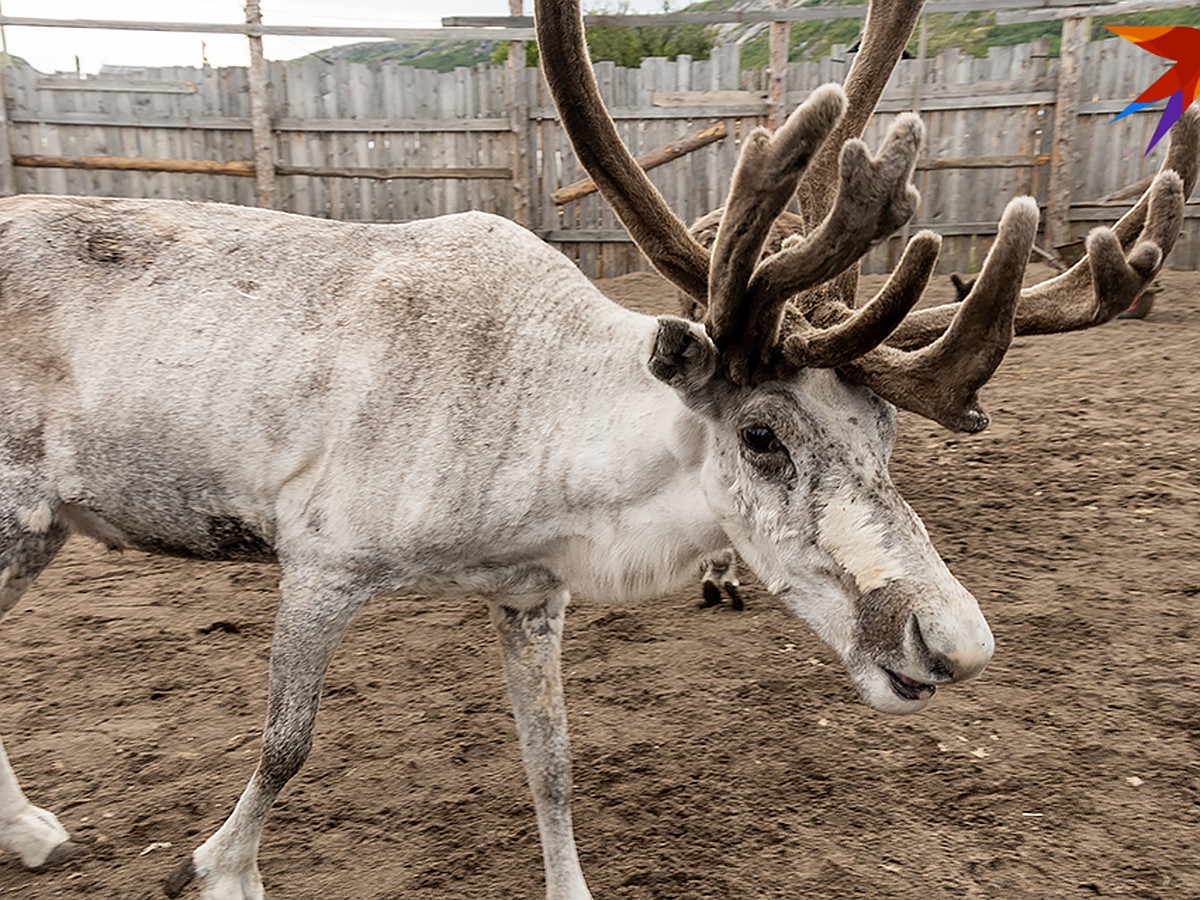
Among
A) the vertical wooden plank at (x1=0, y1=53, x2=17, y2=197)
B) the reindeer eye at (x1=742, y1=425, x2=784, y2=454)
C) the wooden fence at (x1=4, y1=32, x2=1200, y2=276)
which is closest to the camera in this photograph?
the reindeer eye at (x1=742, y1=425, x2=784, y2=454)

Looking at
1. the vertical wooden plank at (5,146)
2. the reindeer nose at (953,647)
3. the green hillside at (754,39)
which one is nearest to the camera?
the reindeer nose at (953,647)

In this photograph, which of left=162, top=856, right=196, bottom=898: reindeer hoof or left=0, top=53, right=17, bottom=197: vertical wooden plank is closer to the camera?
left=162, top=856, right=196, bottom=898: reindeer hoof

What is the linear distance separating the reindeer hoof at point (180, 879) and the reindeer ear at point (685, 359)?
1587mm

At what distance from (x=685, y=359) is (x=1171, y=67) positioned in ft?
32.8

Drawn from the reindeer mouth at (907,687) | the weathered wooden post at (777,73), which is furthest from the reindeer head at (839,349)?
the weathered wooden post at (777,73)

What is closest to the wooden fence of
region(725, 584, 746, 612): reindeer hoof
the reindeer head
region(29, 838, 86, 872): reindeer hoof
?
region(725, 584, 746, 612): reindeer hoof

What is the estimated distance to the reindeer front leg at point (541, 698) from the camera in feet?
8.16

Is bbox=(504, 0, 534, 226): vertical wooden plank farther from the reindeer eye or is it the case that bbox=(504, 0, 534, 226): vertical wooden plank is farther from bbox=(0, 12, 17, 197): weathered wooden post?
the reindeer eye

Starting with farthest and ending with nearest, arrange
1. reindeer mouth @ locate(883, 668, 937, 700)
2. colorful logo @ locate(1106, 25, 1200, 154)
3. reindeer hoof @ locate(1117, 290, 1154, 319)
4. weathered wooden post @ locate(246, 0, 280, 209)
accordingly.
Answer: weathered wooden post @ locate(246, 0, 280, 209)
reindeer hoof @ locate(1117, 290, 1154, 319)
colorful logo @ locate(1106, 25, 1200, 154)
reindeer mouth @ locate(883, 668, 937, 700)

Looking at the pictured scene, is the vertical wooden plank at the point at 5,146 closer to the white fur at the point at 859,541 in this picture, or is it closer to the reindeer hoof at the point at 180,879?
the reindeer hoof at the point at 180,879

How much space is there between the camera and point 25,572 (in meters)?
2.36

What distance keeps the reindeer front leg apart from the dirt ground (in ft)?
0.73

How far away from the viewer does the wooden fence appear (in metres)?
10.2

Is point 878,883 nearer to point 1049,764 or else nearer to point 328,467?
point 1049,764
